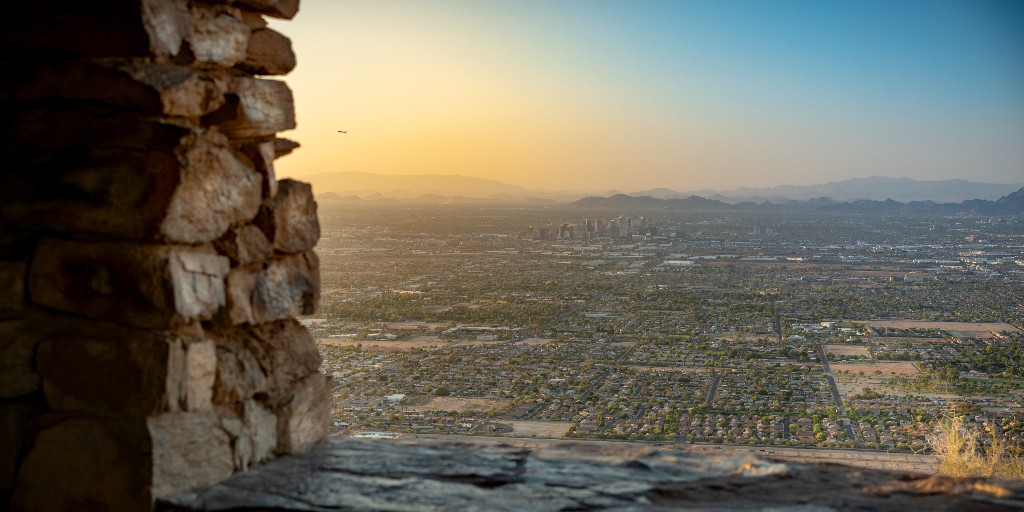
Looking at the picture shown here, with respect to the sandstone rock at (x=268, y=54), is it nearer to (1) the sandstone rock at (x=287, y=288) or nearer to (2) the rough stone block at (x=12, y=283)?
(1) the sandstone rock at (x=287, y=288)

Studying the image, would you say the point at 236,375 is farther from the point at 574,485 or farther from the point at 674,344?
the point at 674,344

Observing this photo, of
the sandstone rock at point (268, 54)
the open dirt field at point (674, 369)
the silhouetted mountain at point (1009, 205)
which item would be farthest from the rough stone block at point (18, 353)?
the silhouetted mountain at point (1009, 205)

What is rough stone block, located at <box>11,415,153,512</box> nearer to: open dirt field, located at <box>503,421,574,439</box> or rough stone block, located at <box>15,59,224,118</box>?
rough stone block, located at <box>15,59,224,118</box>

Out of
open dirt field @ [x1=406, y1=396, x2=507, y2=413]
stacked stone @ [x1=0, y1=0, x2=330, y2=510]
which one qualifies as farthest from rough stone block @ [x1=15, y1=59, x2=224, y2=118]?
open dirt field @ [x1=406, y1=396, x2=507, y2=413]

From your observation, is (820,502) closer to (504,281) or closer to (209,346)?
(209,346)

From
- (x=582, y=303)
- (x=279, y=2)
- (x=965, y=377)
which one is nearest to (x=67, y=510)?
(x=279, y=2)

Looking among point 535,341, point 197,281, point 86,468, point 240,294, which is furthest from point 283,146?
point 535,341

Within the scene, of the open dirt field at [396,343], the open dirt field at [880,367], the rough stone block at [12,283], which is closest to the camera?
the rough stone block at [12,283]
